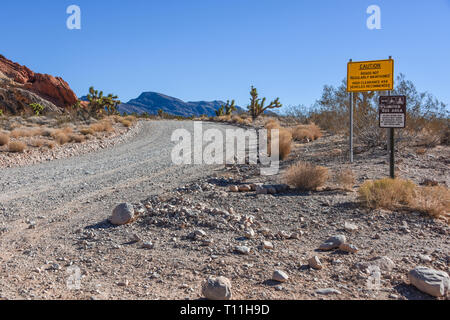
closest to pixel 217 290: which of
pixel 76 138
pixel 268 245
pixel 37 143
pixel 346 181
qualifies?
pixel 268 245

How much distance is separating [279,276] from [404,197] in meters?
3.51

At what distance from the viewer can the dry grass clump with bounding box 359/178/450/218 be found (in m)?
5.47

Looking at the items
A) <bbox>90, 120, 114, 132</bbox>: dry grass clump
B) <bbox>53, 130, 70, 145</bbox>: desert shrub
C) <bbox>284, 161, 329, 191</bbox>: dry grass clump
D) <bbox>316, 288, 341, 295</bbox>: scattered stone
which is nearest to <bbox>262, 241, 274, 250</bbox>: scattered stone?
<bbox>316, 288, 341, 295</bbox>: scattered stone

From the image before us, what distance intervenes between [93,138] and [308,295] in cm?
1719

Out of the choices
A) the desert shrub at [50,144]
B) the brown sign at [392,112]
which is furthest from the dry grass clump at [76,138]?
the brown sign at [392,112]

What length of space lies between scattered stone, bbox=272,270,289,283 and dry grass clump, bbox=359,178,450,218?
2.75 meters

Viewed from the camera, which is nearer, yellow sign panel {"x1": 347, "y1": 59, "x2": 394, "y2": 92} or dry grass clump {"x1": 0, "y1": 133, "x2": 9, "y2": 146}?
yellow sign panel {"x1": 347, "y1": 59, "x2": 394, "y2": 92}

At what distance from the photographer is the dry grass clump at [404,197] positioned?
5473 millimetres

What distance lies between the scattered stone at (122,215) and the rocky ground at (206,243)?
0.44ft

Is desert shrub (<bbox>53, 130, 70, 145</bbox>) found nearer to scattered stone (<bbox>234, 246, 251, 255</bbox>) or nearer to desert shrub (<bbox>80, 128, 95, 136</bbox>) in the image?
desert shrub (<bbox>80, 128, 95, 136</bbox>)

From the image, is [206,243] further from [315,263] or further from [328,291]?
[328,291]

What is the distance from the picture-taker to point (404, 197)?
601 centimetres
